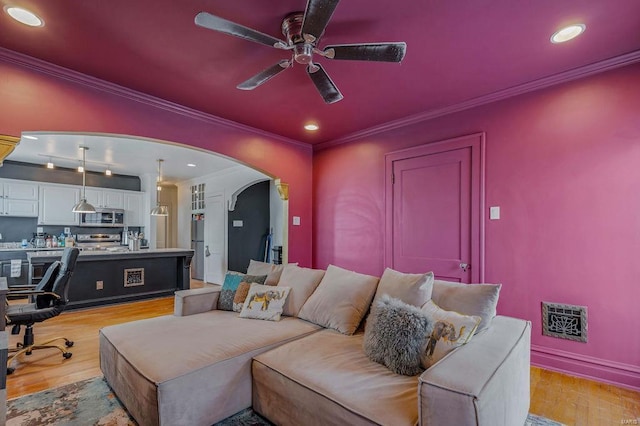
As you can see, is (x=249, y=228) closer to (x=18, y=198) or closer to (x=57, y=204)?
(x=57, y=204)

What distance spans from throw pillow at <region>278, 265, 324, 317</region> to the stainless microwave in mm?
6235

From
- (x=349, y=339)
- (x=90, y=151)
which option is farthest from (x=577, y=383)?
(x=90, y=151)

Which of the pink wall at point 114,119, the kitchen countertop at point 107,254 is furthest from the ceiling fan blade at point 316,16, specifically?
the kitchen countertop at point 107,254

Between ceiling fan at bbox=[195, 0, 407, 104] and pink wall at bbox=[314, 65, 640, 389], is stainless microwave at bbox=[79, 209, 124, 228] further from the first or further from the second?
pink wall at bbox=[314, 65, 640, 389]

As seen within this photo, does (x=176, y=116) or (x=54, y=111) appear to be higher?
(x=176, y=116)

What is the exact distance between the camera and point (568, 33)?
2.13 m

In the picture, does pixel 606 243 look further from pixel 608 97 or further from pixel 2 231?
pixel 2 231

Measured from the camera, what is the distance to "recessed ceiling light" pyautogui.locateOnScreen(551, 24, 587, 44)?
6.78 feet

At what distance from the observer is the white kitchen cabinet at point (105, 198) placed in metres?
6.98

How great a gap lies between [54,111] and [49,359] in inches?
90.1

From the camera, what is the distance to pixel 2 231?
615 cm

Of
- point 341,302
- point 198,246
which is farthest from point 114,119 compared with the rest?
point 198,246

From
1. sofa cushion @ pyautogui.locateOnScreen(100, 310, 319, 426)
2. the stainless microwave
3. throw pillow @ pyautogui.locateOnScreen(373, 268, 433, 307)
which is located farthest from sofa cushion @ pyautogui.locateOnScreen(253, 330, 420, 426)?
the stainless microwave

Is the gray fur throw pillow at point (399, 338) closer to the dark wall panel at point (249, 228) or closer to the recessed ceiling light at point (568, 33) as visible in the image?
the recessed ceiling light at point (568, 33)
